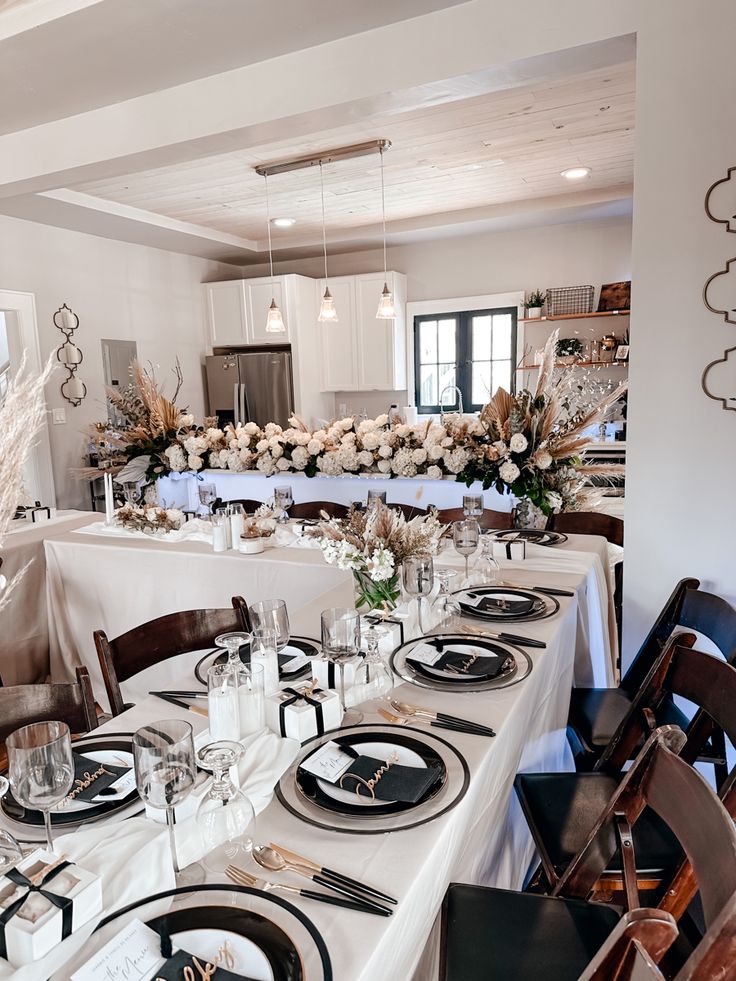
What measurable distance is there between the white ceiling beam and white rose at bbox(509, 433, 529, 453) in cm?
136

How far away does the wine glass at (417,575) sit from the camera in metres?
1.69

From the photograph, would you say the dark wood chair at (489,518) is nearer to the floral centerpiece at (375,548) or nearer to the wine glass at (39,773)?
the floral centerpiece at (375,548)

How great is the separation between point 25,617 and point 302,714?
227 centimetres

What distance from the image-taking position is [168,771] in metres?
0.90

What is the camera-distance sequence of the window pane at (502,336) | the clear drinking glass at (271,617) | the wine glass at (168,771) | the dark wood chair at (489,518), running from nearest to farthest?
1. the wine glass at (168,771)
2. the clear drinking glass at (271,617)
3. the dark wood chair at (489,518)
4. the window pane at (502,336)

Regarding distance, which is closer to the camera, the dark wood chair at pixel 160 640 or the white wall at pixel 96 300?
the dark wood chair at pixel 160 640

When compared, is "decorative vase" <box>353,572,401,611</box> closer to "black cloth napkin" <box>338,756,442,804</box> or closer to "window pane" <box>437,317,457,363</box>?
"black cloth napkin" <box>338,756,442,804</box>

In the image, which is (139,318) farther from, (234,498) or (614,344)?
(614,344)

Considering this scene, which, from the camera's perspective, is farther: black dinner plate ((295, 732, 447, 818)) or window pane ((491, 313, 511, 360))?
window pane ((491, 313, 511, 360))

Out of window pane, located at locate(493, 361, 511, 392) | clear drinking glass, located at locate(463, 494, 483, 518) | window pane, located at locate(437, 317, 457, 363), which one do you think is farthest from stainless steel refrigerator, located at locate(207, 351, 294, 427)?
clear drinking glass, located at locate(463, 494, 483, 518)

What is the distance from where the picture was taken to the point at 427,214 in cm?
555

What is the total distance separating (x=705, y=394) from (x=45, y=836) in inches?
85.0

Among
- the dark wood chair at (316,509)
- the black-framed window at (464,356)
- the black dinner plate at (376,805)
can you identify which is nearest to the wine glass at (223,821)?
the black dinner plate at (376,805)

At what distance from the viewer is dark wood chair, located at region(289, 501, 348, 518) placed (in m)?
3.47
